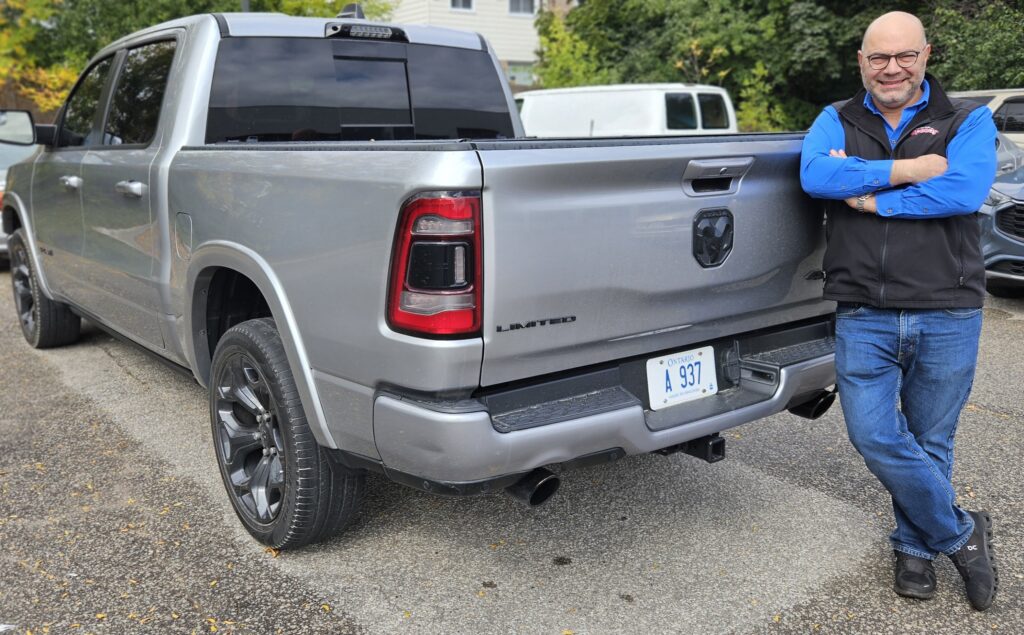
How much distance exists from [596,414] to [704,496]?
1386 mm

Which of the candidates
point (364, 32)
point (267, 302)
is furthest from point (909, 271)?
point (364, 32)

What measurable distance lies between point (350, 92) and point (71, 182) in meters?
1.65

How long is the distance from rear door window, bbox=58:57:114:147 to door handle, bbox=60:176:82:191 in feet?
0.69

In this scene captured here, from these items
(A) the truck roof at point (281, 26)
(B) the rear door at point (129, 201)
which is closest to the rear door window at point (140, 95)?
(B) the rear door at point (129, 201)

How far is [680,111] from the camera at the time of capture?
43.8 feet

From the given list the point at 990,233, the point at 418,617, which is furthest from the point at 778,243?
the point at 990,233

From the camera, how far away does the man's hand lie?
2.61 m

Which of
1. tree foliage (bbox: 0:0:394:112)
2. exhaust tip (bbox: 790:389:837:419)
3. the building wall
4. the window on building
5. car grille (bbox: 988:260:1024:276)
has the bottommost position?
car grille (bbox: 988:260:1024:276)

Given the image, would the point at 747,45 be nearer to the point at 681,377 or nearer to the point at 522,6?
the point at 522,6

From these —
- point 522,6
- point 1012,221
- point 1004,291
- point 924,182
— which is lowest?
point 1004,291

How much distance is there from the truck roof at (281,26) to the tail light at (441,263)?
200 centimetres

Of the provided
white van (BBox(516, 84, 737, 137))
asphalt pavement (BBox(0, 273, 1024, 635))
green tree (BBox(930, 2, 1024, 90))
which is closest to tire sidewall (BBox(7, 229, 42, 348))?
asphalt pavement (BBox(0, 273, 1024, 635))

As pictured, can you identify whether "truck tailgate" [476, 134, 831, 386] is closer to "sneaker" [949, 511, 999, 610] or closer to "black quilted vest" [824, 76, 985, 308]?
"black quilted vest" [824, 76, 985, 308]

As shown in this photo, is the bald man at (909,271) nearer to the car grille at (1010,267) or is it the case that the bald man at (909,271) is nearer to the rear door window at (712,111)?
the car grille at (1010,267)
